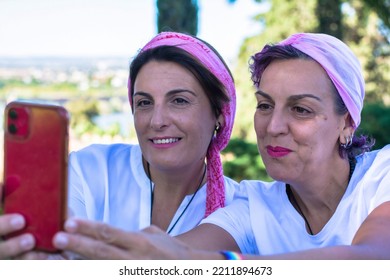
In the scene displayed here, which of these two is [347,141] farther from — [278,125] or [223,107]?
[223,107]

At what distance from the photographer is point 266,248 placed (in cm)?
241

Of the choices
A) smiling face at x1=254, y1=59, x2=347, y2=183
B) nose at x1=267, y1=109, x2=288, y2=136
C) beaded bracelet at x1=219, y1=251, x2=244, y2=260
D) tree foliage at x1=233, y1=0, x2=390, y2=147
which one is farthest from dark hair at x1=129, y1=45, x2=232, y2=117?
tree foliage at x1=233, y1=0, x2=390, y2=147

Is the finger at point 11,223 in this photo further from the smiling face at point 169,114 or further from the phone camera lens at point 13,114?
the smiling face at point 169,114

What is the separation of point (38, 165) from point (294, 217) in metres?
1.29

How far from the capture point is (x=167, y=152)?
8.87 ft

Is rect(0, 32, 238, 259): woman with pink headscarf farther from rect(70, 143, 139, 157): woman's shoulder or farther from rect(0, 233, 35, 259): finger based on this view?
rect(0, 233, 35, 259): finger

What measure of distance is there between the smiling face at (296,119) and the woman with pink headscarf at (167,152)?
0.45m

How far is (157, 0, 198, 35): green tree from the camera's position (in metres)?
7.09

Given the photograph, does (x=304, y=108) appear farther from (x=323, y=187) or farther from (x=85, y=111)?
(x=85, y=111)

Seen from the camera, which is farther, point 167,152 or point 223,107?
point 223,107

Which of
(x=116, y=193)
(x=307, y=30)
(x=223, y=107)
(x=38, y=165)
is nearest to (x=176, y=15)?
(x=223, y=107)

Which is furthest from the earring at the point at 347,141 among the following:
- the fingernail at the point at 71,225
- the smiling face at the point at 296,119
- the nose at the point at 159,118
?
the fingernail at the point at 71,225
